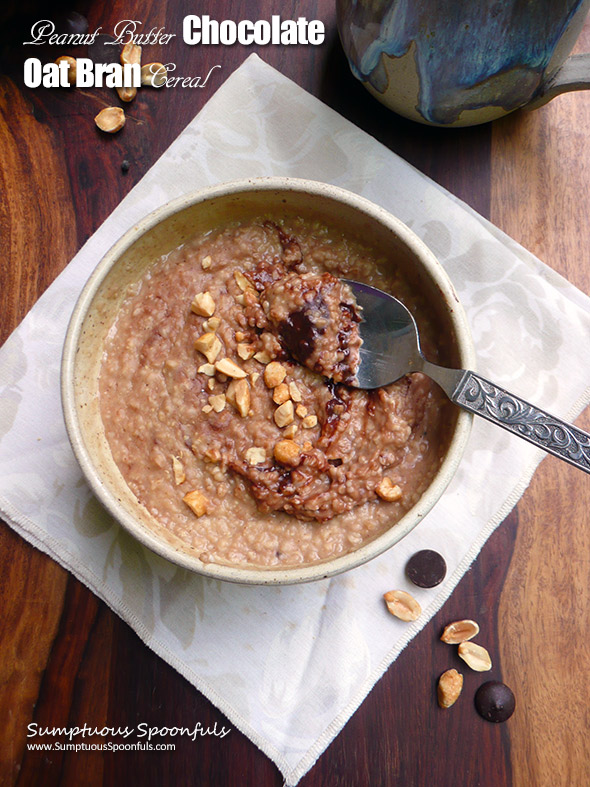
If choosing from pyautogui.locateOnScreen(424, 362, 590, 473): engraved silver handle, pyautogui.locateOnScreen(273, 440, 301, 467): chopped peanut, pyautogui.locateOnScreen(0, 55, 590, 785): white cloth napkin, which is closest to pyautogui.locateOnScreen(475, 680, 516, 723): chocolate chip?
pyautogui.locateOnScreen(0, 55, 590, 785): white cloth napkin

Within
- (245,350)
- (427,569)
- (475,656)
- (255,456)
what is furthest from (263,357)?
(475,656)

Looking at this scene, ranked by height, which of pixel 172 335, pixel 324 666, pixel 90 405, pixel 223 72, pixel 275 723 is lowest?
pixel 275 723

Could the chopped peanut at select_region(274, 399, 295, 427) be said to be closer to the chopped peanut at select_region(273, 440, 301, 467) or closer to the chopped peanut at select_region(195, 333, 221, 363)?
the chopped peanut at select_region(273, 440, 301, 467)

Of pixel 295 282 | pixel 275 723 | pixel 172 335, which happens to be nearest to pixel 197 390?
pixel 172 335

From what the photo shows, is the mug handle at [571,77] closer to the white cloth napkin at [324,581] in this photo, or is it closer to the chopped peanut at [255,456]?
the white cloth napkin at [324,581]

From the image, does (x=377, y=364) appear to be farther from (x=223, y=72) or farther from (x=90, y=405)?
(x=223, y=72)

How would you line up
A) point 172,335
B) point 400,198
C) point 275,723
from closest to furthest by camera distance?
point 172,335 → point 275,723 → point 400,198

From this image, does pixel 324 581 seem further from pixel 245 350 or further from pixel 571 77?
pixel 571 77
